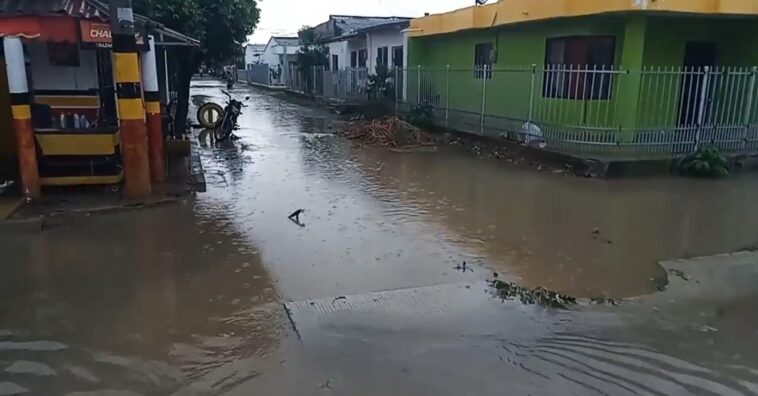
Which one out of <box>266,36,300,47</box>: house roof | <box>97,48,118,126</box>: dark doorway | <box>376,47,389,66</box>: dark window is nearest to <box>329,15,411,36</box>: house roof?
<box>376,47,389,66</box>: dark window

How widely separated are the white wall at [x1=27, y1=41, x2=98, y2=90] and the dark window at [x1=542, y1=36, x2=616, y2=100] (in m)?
8.57

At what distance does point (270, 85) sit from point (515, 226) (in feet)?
122

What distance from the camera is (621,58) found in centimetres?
1170

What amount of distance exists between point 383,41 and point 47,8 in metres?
17.5

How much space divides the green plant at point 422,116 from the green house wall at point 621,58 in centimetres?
148

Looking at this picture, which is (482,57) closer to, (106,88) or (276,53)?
(106,88)

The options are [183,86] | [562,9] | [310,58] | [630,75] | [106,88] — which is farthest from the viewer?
[310,58]

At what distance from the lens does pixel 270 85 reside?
4206cm

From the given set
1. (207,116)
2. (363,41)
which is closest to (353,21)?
(363,41)

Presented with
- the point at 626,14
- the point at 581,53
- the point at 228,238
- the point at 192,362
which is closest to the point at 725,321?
the point at 192,362

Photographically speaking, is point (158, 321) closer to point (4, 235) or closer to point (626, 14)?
point (4, 235)

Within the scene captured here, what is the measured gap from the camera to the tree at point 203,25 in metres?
12.9

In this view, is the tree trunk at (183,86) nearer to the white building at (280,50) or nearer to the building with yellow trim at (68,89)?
the building with yellow trim at (68,89)

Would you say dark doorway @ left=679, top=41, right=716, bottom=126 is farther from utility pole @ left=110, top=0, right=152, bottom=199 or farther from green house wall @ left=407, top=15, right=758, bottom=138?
utility pole @ left=110, top=0, right=152, bottom=199
